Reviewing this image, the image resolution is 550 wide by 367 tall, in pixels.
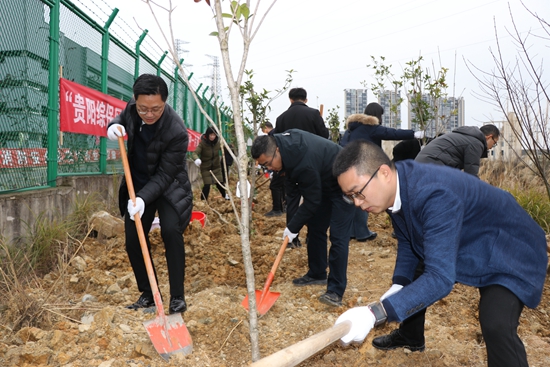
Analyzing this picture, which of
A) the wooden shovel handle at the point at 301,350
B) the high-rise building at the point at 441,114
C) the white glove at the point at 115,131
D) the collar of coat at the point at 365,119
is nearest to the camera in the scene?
the wooden shovel handle at the point at 301,350

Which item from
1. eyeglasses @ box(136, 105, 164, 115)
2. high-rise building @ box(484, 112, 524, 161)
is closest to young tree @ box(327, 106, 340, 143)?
high-rise building @ box(484, 112, 524, 161)

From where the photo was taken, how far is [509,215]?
6.48ft

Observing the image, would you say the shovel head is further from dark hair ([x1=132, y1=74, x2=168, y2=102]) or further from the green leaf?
the green leaf

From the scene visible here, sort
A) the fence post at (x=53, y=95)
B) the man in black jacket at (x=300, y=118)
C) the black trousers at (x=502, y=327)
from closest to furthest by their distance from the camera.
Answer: the black trousers at (x=502, y=327) → the fence post at (x=53, y=95) → the man in black jacket at (x=300, y=118)

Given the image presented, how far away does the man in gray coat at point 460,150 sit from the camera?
4.49m

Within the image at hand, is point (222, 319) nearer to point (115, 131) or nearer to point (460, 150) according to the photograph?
point (115, 131)

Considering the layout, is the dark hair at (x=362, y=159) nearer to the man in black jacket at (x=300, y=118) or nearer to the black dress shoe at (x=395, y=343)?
the black dress shoe at (x=395, y=343)

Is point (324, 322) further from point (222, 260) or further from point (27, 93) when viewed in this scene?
point (27, 93)

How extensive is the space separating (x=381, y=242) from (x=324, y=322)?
256cm

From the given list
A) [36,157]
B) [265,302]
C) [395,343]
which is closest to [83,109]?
[36,157]

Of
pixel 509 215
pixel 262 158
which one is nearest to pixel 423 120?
pixel 262 158

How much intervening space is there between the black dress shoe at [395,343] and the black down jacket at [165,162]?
1.50m

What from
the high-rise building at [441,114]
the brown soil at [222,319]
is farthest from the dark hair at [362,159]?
the high-rise building at [441,114]

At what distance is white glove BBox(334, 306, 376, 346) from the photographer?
183 cm
